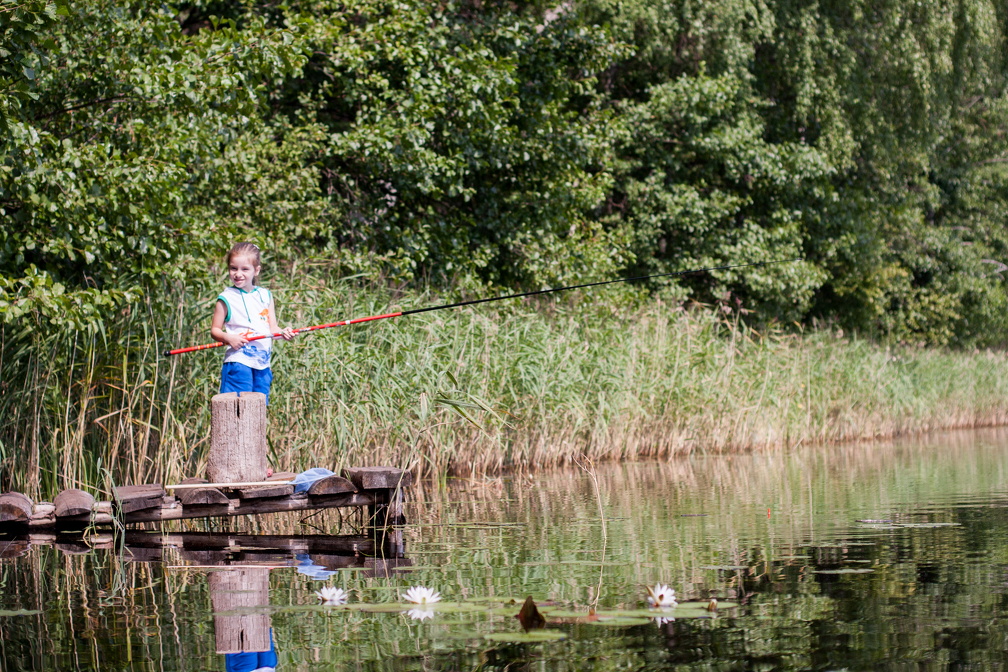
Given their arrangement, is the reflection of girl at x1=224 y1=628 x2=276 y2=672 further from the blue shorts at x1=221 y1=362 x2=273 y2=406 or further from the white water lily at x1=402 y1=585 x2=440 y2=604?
the blue shorts at x1=221 y1=362 x2=273 y2=406

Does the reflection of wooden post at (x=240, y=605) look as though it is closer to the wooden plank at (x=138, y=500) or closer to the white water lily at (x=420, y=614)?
the white water lily at (x=420, y=614)

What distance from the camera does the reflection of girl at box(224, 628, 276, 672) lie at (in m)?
3.19

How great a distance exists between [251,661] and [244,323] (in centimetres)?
368

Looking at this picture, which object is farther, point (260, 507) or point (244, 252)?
point (244, 252)

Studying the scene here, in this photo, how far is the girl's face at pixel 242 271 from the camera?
22.2ft

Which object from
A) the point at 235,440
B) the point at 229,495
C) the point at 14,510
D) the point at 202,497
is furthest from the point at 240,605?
the point at 14,510

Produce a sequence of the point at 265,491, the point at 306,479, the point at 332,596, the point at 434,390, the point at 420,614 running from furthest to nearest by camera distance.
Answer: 1. the point at 434,390
2. the point at 306,479
3. the point at 265,491
4. the point at 332,596
5. the point at 420,614

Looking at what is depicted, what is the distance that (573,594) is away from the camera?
414 centimetres

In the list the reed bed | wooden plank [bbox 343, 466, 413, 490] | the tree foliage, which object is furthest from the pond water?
the tree foliage

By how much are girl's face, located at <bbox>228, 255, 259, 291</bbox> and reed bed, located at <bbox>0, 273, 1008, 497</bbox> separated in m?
0.89

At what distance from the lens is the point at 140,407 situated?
301 inches

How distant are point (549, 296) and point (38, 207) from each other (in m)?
8.13

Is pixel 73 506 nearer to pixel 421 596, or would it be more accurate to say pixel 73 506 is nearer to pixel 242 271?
pixel 242 271

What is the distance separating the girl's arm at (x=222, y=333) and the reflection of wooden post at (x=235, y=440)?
317mm
